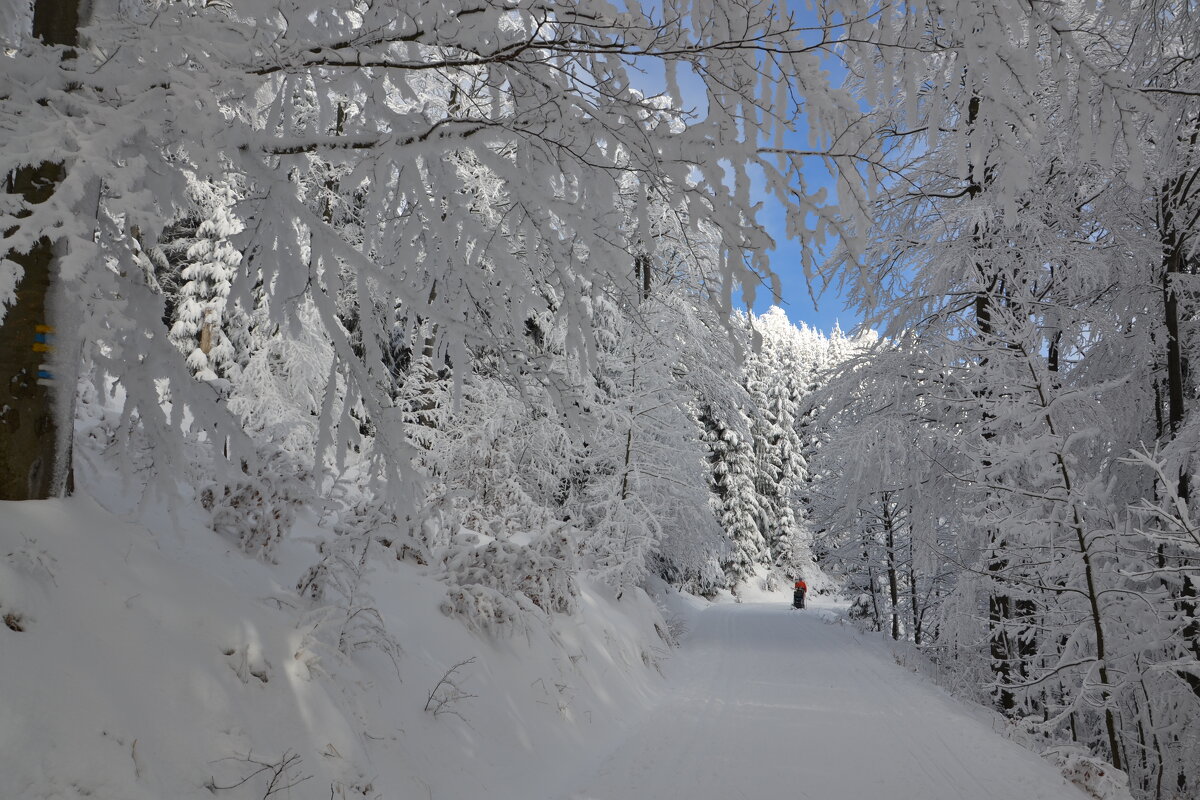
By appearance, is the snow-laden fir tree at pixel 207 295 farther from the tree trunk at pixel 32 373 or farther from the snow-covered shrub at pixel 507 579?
the tree trunk at pixel 32 373

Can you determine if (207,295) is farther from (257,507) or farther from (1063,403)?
(1063,403)

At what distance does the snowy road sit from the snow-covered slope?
3.74ft

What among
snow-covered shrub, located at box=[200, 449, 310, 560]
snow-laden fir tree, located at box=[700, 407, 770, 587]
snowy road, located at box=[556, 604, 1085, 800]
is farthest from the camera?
snow-laden fir tree, located at box=[700, 407, 770, 587]

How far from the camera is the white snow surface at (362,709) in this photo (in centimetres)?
285

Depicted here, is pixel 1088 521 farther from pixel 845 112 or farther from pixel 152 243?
pixel 152 243

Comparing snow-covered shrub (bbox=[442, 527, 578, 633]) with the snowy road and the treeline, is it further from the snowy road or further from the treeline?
the treeline

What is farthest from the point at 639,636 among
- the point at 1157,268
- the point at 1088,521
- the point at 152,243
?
the point at 152,243

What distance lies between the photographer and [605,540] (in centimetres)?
1332

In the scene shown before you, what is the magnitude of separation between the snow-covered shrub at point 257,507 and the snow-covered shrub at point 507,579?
5.90ft

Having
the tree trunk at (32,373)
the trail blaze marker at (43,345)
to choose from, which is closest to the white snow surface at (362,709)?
the tree trunk at (32,373)

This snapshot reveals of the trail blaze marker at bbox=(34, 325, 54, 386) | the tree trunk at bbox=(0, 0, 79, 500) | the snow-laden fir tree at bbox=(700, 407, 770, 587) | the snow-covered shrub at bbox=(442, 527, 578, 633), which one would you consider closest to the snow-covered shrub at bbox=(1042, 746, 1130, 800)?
the snow-covered shrub at bbox=(442, 527, 578, 633)

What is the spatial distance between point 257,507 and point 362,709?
2252mm

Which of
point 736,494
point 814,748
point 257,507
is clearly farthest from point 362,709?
point 736,494

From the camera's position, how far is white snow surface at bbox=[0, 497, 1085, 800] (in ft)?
9.34
